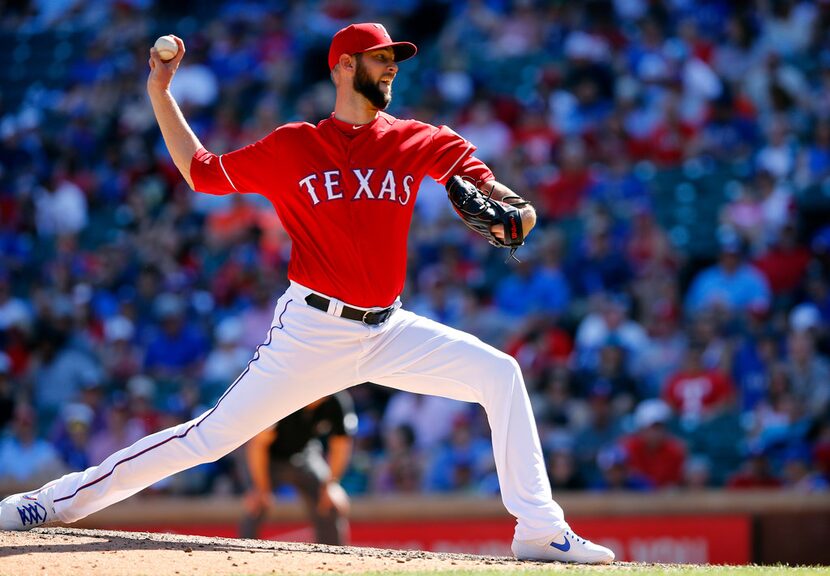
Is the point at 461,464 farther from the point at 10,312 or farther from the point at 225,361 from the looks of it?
the point at 10,312

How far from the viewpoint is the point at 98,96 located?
14836 mm

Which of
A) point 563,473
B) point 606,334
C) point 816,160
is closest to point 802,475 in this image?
point 563,473

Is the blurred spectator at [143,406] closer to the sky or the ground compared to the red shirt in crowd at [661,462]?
closer to the sky

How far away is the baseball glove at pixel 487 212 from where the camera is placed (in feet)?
16.6

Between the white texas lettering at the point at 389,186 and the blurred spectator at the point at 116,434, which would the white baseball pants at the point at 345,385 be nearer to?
the white texas lettering at the point at 389,186

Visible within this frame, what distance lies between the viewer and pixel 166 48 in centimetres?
522

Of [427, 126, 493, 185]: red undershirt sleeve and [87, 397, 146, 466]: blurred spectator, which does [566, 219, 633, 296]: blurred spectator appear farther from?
[427, 126, 493, 185]: red undershirt sleeve

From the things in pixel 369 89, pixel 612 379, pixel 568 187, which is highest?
pixel 369 89

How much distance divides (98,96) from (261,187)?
10303 mm

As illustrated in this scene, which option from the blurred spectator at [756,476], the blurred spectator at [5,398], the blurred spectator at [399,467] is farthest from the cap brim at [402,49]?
the blurred spectator at [5,398]

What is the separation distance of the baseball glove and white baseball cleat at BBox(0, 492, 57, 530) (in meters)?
2.11

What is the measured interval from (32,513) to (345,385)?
57.4 inches

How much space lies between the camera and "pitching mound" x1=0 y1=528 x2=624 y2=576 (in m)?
4.93

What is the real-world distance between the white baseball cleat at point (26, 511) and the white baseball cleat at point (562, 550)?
1952 millimetres
